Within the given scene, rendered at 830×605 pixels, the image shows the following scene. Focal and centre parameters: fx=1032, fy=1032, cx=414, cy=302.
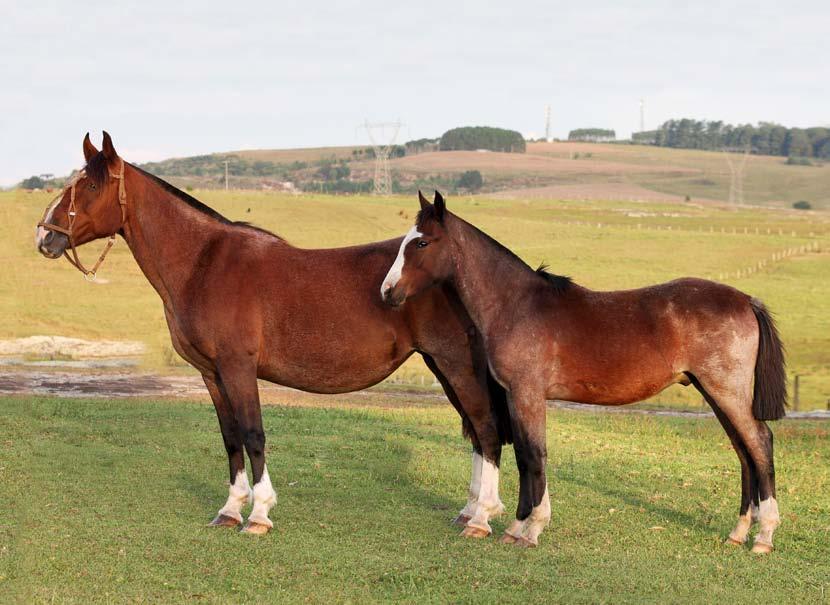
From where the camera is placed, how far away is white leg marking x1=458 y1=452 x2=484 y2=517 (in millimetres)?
10227

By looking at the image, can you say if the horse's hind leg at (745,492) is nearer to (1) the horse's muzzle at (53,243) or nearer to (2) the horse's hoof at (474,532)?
(2) the horse's hoof at (474,532)

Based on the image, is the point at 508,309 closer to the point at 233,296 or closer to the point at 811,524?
the point at 233,296

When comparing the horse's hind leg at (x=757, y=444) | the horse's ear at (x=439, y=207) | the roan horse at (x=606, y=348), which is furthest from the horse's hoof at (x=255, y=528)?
the horse's hind leg at (x=757, y=444)

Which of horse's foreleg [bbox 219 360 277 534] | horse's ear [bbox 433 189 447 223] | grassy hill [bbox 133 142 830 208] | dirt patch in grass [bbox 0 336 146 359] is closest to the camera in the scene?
horse's ear [bbox 433 189 447 223]

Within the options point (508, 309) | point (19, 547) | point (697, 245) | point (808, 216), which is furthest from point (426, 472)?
point (808, 216)

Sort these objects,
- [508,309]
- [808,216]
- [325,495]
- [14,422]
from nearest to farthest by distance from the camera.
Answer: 1. [508,309]
2. [325,495]
3. [14,422]
4. [808,216]

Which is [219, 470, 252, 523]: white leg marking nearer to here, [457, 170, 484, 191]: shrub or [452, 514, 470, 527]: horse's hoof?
[452, 514, 470, 527]: horse's hoof

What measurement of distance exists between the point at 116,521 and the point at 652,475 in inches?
266

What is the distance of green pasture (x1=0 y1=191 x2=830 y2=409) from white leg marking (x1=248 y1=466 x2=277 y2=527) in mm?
20829

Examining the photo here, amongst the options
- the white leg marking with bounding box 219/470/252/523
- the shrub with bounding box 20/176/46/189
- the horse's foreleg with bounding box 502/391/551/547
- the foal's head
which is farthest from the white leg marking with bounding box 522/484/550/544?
the shrub with bounding box 20/176/46/189

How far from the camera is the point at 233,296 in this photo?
9.90 m

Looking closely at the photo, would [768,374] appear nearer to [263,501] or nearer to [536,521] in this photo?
[536,521]

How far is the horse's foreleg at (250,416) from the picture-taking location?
979cm

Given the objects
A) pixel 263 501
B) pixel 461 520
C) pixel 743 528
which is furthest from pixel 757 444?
pixel 263 501
